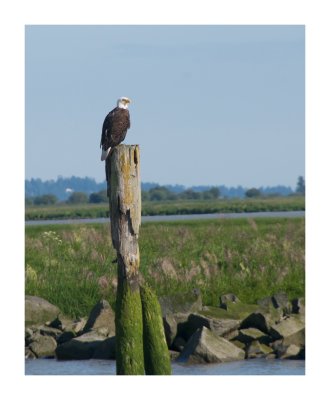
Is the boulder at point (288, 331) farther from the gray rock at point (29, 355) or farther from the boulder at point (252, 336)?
the gray rock at point (29, 355)

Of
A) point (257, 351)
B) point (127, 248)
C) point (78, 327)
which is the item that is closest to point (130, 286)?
point (127, 248)

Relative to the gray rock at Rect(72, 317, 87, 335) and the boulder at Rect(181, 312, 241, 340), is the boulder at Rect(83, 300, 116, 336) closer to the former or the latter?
the gray rock at Rect(72, 317, 87, 335)

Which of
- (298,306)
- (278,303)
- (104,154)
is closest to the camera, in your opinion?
(104,154)

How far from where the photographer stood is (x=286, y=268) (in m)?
26.4

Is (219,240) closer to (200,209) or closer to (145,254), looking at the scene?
(145,254)

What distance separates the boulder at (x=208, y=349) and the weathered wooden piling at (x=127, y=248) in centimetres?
282

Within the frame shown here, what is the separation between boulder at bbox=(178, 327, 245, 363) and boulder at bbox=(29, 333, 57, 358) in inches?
105

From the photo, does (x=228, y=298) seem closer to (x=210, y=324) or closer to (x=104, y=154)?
(x=210, y=324)

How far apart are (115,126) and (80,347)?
4.23 m

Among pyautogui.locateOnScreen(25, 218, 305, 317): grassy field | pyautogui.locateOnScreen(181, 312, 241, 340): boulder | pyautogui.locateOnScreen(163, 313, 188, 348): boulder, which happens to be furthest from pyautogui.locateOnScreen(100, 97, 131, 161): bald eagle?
pyautogui.locateOnScreen(25, 218, 305, 317): grassy field

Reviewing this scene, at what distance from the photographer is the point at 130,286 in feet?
55.4

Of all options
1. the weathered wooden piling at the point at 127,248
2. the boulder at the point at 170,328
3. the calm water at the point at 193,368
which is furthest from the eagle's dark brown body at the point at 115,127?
the calm water at the point at 193,368

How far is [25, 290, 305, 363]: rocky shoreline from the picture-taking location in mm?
20109

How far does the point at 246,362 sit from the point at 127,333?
3863 millimetres
